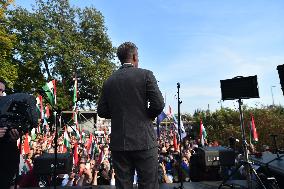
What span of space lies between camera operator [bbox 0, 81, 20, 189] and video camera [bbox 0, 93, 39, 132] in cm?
8

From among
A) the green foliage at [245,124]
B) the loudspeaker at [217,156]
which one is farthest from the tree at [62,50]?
the loudspeaker at [217,156]

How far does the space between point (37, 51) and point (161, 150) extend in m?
25.2

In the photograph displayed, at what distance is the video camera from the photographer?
3.84m

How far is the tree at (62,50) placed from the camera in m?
34.3

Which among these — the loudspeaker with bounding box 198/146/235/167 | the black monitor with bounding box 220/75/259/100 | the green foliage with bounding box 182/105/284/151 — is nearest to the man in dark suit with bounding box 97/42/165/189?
the black monitor with bounding box 220/75/259/100

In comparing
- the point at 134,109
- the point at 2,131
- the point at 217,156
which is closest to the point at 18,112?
the point at 2,131

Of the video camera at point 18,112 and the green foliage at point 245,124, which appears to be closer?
the video camera at point 18,112

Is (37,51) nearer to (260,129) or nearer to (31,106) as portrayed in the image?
(260,129)

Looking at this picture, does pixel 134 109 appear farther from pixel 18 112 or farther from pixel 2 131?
pixel 2 131

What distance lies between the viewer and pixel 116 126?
3592 millimetres

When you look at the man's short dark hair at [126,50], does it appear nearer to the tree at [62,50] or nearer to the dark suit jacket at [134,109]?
the dark suit jacket at [134,109]

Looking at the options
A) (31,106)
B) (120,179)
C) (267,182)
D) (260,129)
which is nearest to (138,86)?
(120,179)

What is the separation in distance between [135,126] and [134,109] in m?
0.18

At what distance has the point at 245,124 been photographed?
90.9ft
